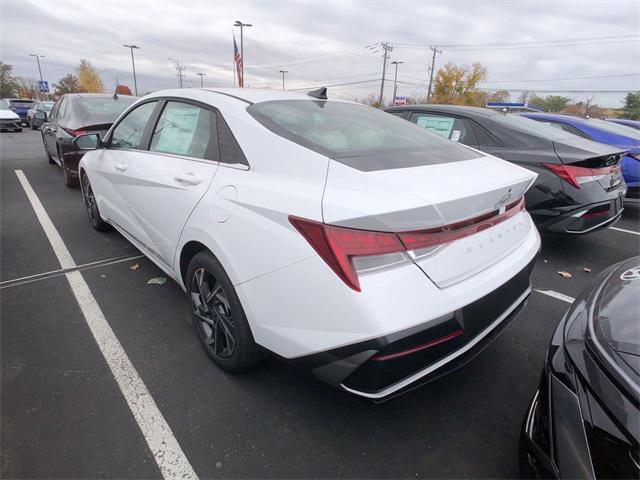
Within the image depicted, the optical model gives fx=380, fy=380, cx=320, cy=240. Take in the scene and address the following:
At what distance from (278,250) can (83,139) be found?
3.15 meters

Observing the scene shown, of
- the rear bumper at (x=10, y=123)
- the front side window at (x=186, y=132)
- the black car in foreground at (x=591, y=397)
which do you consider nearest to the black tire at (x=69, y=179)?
the front side window at (x=186, y=132)

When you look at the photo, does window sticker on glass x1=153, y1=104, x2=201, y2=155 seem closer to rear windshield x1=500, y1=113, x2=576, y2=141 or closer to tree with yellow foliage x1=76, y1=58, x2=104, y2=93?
rear windshield x1=500, y1=113, x2=576, y2=141

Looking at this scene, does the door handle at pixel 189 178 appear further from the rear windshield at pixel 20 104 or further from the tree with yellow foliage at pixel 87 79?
the tree with yellow foliage at pixel 87 79

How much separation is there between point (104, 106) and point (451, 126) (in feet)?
18.6

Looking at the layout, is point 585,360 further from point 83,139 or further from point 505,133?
point 83,139

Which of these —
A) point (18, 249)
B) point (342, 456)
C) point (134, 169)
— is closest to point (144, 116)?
point (134, 169)

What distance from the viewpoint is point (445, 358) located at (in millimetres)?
1659

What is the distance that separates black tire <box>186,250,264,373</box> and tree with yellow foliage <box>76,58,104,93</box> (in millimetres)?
75656

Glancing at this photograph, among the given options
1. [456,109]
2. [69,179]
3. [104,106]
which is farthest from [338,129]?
[69,179]

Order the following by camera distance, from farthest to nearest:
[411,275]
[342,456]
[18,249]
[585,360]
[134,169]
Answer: [18,249] < [134,169] < [342,456] < [411,275] < [585,360]

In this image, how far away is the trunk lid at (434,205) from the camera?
4.84ft

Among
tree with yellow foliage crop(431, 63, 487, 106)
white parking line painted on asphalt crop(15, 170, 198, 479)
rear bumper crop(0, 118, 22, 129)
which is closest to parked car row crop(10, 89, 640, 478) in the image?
white parking line painted on asphalt crop(15, 170, 198, 479)

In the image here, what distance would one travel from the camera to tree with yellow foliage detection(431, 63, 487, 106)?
52719mm

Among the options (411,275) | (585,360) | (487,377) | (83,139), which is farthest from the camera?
(83,139)
